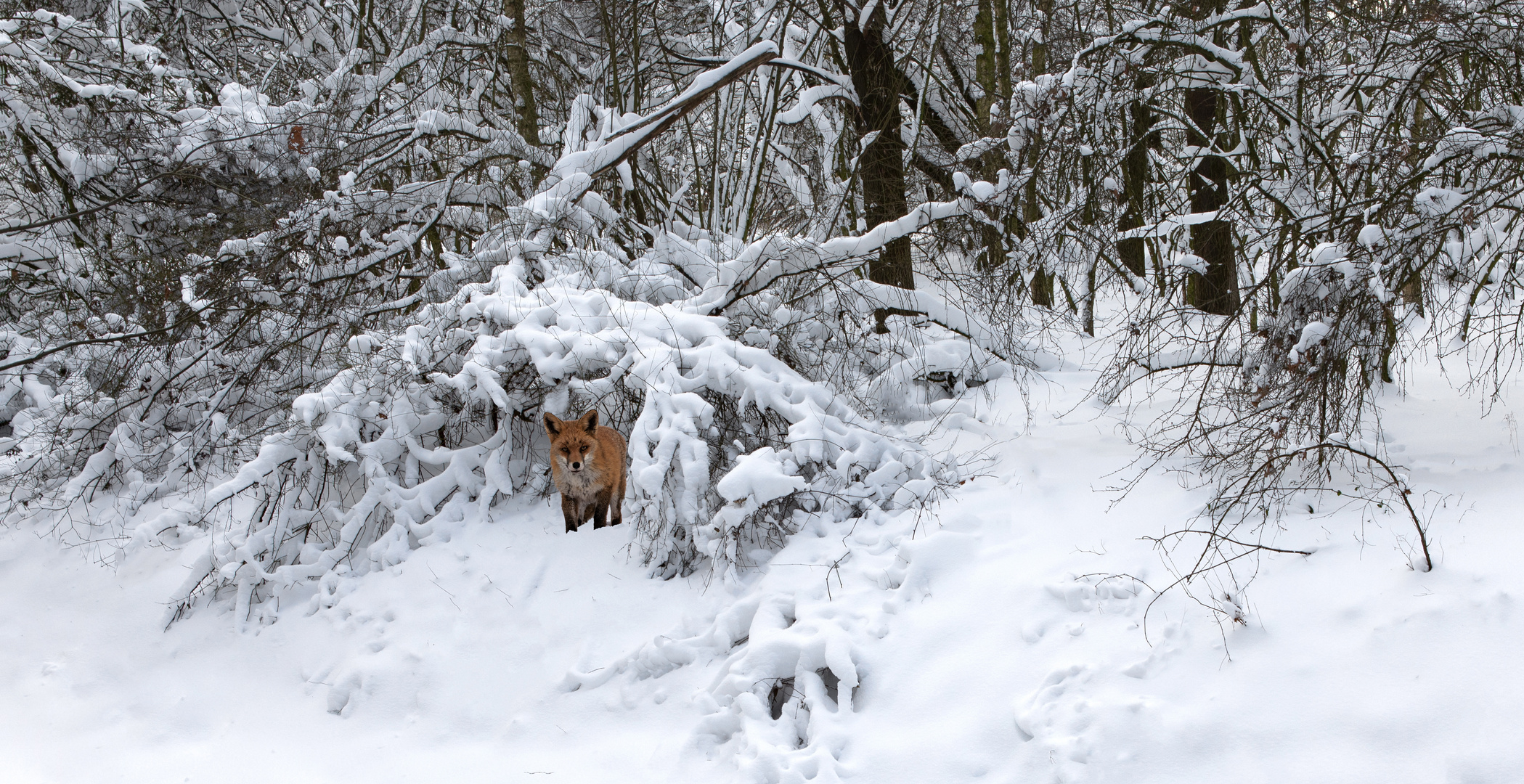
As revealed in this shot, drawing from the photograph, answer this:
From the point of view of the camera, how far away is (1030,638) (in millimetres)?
3760

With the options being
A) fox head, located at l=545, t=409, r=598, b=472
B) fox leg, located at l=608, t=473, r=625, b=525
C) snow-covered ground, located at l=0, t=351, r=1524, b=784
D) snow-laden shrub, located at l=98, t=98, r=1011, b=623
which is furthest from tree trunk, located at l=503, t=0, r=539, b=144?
fox head, located at l=545, t=409, r=598, b=472

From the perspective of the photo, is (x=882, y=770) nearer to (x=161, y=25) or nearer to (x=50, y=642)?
(x=50, y=642)

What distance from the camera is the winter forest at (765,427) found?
3592mm

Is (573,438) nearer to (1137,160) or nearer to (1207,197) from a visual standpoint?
(1137,160)

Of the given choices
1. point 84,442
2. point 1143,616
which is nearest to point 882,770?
point 1143,616

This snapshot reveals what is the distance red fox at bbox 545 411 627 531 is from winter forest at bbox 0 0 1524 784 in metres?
0.16

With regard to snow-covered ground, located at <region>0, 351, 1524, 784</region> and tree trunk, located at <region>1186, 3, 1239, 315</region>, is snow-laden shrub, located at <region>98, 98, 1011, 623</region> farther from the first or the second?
tree trunk, located at <region>1186, 3, 1239, 315</region>

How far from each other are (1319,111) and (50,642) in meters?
8.95

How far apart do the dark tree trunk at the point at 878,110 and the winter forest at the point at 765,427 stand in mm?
124

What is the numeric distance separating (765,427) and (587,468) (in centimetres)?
122

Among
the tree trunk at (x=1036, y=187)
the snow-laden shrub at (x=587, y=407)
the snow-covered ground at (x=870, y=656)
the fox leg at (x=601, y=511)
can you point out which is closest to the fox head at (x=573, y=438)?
the snow-laden shrub at (x=587, y=407)

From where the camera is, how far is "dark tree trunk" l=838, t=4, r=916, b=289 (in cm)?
856

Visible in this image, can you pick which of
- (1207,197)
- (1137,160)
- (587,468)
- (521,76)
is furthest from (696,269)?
(1207,197)

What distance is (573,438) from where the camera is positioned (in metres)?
4.37
